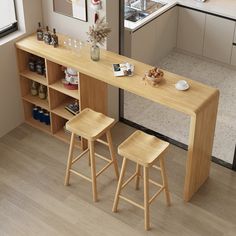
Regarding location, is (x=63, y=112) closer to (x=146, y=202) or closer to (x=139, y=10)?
(x=146, y=202)

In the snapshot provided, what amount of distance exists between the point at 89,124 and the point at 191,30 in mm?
2489

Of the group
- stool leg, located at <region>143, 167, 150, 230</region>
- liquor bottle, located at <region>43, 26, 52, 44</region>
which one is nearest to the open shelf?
liquor bottle, located at <region>43, 26, 52, 44</region>

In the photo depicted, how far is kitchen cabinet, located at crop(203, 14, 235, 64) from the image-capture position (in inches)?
242

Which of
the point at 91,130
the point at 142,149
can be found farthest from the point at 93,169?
the point at 142,149

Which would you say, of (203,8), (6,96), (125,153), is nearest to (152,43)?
(203,8)

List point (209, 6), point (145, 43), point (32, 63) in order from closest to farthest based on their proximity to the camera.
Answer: point (32, 63) → point (145, 43) → point (209, 6)

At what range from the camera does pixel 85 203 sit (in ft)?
15.2

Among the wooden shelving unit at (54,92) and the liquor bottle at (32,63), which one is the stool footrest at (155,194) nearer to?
the wooden shelving unit at (54,92)

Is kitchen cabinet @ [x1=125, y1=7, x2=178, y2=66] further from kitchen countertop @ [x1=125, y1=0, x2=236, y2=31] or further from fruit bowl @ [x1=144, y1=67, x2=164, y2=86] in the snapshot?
fruit bowl @ [x1=144, y1=67, x2=164, y2=86]

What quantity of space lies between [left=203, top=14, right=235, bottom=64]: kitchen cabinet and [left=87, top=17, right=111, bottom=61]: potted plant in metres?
1.92

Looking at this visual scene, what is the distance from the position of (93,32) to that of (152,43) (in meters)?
1.70

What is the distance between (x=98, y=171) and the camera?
4.96 meters

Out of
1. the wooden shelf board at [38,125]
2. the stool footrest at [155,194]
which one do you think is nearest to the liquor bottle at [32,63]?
the wooden shelf board at [38,125]

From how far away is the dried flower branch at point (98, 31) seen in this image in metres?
4.61
